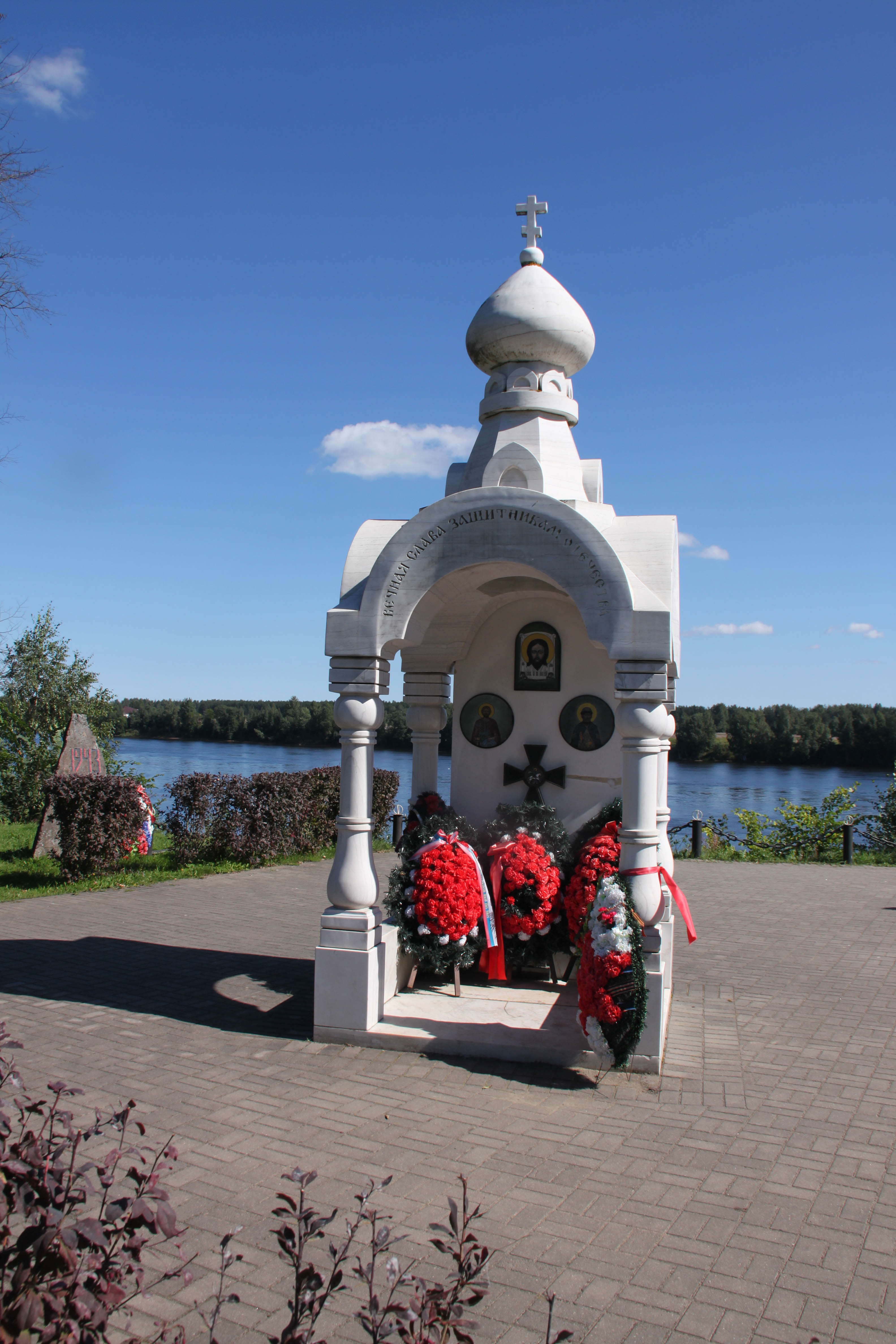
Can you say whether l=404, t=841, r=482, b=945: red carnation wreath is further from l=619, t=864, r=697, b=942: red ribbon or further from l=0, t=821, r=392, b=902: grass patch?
l=0, t=821, r=392, b=902: grass patch

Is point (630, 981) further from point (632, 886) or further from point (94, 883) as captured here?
point (94, 883)

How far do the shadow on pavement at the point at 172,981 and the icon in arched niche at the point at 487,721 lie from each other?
2371mm

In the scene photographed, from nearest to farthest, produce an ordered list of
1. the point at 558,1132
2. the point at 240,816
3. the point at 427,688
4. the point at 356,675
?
the point at 558,1132 < the point at 356,675 < the point at 427,688 < the point at 240,816

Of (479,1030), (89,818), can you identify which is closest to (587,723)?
(479,1030)

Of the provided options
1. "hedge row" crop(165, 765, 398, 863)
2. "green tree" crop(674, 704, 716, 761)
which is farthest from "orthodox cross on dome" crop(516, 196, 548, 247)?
"green tree" crop(674, 704, 716, 761)

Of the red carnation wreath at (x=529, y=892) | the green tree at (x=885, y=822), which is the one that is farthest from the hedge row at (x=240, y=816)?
the green tree at (x=885, y=822)

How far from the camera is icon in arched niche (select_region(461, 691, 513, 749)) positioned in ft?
25.8

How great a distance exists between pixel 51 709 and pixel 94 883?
7751 mm

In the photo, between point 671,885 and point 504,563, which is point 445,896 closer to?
point 671,885

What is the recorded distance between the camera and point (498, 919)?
22.7 feet

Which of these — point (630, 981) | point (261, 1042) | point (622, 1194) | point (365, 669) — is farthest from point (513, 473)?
point (622, 1194)

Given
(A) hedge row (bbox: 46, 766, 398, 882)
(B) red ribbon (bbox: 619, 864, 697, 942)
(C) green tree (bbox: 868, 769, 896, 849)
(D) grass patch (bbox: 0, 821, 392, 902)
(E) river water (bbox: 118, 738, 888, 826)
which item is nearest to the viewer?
(B) red ribbon (bbox: 619, 864, 697, 942)

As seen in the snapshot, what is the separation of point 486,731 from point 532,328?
3.27 meters

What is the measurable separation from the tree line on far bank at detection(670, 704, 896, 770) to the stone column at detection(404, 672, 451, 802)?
27686mm
